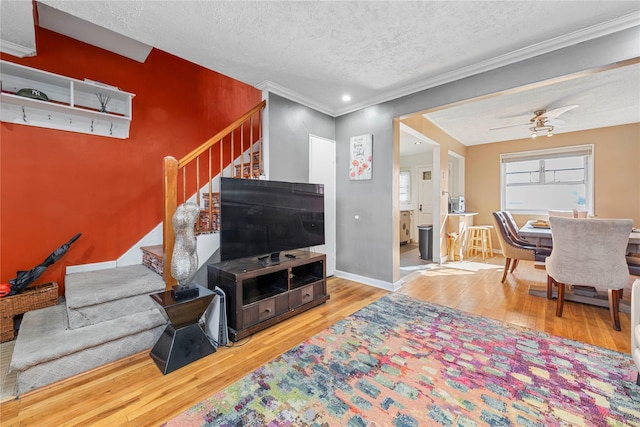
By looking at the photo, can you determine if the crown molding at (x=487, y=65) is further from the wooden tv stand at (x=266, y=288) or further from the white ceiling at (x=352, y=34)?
the wooden tv stand at (x=266, y=288)

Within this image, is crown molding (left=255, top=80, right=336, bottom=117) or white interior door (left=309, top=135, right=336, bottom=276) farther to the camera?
white interior door (left=309, top=135, right=336, bottom=276)

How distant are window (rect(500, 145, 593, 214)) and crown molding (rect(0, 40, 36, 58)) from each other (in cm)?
768

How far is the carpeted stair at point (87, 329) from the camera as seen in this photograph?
5.33 feet

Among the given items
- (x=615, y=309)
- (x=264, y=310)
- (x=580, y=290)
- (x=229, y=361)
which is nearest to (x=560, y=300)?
(x=615, y=309)

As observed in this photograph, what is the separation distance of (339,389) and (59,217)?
9.52ft

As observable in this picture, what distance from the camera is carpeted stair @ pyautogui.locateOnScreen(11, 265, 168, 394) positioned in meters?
1.62

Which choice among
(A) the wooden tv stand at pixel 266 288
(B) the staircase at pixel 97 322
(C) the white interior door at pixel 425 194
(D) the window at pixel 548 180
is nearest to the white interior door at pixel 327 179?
(A) the wooden tv stand at pixel 266 288

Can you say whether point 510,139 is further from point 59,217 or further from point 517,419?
point 59,217

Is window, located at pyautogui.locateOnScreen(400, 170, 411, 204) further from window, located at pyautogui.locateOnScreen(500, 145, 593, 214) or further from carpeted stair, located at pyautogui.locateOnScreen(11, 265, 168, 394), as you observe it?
carpeted stair, located at pyautogui.locateOnScreen(11, 265, 168, 394)

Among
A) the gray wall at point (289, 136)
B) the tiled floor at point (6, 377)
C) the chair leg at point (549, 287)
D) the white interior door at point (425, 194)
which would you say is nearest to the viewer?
the tiled floor at point (6, 377)

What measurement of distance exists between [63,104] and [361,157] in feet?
10.8

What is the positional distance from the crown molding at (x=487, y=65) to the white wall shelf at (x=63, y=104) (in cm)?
153

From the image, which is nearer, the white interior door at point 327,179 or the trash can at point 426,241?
the white interior door at point 327,179

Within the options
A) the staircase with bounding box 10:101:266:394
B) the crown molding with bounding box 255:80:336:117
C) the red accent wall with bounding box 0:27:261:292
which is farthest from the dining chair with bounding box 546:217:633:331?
the red accent wall with bounding box 0:27:261:292
